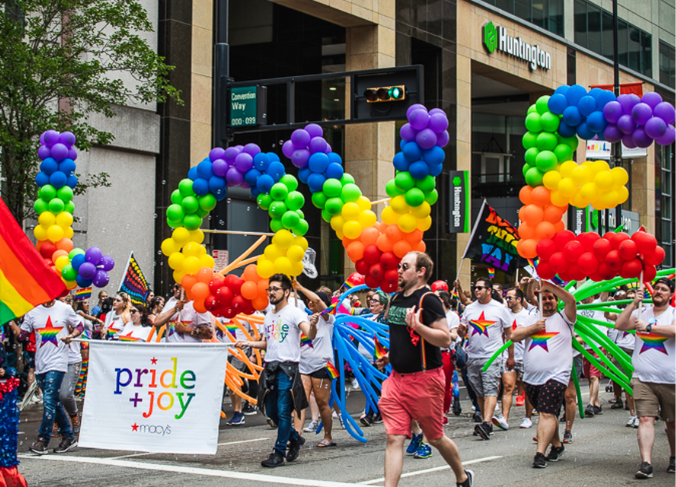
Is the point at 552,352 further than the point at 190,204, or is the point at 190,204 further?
the point at 190,204

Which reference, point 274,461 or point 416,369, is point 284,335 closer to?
point 274,461

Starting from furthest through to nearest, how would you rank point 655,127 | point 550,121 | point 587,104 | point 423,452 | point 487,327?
point 487,327
point 423,452
point 550,121
point 587,104
point 655,127

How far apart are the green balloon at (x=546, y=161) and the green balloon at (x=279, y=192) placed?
2750mm

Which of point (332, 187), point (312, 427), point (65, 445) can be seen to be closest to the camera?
point (332, 187)

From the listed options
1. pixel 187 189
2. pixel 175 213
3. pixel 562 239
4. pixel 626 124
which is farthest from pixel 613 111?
A: pixel 175 213

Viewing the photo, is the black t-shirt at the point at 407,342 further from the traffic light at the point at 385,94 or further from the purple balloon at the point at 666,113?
the traffic light at the point at 385,94

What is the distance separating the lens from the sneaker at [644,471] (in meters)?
8.06

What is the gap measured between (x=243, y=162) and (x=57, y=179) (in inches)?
86.6

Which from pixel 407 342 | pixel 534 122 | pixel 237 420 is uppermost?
pixel 534 122

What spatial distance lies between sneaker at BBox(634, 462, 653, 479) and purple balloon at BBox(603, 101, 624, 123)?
3284 mm

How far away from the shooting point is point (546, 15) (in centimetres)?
3419

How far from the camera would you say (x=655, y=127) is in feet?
26.9

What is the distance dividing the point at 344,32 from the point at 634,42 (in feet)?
66.9

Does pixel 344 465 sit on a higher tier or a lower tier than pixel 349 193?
lower
